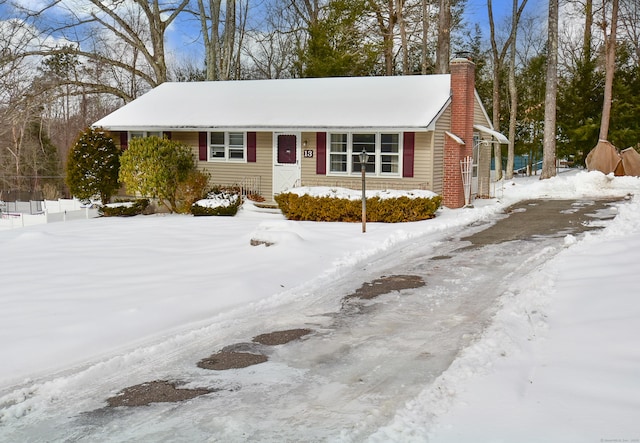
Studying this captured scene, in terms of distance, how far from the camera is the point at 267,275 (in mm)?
9594

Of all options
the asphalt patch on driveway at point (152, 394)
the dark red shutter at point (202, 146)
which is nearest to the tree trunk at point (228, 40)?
the dark red shutter at point (202, 146)

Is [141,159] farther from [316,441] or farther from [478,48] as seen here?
[478,48]

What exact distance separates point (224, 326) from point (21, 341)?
2186mm

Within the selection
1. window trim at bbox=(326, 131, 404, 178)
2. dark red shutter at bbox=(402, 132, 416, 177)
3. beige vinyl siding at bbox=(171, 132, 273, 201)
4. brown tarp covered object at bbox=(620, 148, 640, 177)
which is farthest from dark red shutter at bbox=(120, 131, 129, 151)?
brown tarp covered object at bbox=(620, 148, 640, 177)

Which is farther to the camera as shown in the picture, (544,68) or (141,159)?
(544,68)

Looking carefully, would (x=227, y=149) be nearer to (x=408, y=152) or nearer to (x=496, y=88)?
(x=408, y=152)

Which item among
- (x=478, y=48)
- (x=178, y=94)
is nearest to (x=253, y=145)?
(x=178, y=94)

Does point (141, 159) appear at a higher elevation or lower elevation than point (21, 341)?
higher

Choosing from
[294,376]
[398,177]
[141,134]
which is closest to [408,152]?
[398,177]

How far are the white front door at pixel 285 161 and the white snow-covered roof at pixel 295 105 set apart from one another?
79 centimetres

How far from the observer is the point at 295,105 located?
68.7 feet

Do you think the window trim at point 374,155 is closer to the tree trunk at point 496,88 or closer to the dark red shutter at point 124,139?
the dark red shutter at point 124,139

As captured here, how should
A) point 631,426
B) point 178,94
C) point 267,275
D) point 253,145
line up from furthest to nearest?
point 178,94 < point 253,145 < point 267,275 < point 631,426

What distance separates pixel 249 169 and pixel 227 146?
1195mm
